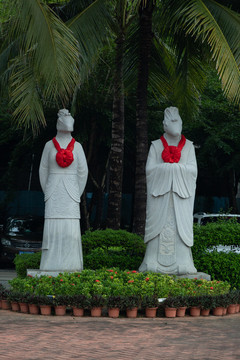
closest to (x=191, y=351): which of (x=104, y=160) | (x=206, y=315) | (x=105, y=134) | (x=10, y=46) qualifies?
(x=206, y=315)

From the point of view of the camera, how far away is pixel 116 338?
8398 millimetres

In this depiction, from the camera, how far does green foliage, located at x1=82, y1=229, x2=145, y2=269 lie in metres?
12.9

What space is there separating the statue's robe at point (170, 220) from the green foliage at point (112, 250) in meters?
1.34

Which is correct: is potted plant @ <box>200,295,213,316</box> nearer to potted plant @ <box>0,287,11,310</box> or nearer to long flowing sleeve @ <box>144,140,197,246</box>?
long flowing sleeve @ <box>144,140,197,246</box>

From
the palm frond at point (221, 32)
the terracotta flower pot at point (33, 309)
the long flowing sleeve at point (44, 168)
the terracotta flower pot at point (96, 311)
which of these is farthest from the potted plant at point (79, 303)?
the palm frond at point (221, 32)

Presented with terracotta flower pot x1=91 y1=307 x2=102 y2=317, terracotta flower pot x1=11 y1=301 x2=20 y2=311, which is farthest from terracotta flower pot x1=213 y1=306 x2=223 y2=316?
terracotta flower pot x1=11 y1=301 x2=20 y2=311

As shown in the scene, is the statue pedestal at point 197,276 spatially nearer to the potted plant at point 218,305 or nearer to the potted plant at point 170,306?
the potted plant at point 218,305

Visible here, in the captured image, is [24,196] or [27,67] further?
[24,196]

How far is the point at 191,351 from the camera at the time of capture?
307 inches

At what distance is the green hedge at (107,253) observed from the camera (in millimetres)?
12914

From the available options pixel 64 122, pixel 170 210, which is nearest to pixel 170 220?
pixel 170 210

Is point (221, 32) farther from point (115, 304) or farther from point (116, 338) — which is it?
point (116, 338)

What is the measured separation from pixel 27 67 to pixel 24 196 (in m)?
14.8

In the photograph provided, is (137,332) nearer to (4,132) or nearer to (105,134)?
(105,134)
